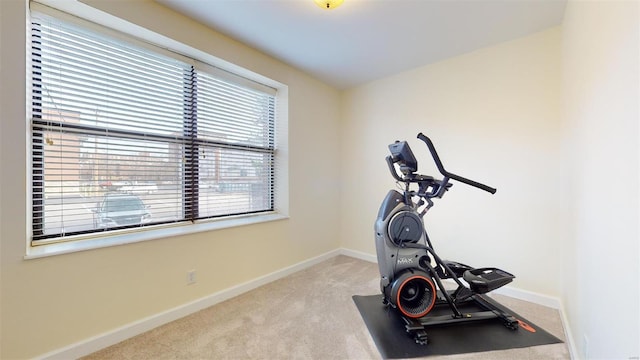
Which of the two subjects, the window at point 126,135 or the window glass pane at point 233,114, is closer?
the window at point 126,135

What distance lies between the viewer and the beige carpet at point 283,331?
1712 millimetres

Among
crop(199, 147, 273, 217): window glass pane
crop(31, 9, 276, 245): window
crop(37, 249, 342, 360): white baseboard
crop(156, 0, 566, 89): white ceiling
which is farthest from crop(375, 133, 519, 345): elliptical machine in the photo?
crop(31, 9, 276, 245): window

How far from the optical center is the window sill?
161cm

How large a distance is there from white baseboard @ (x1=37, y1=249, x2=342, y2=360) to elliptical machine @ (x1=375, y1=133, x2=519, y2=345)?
137 centimetres

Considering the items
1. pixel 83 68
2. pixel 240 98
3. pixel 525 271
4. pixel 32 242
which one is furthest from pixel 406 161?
pixel 32 242

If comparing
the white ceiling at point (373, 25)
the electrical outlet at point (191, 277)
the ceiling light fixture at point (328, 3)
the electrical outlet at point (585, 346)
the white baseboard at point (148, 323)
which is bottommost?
the white baseboard at point (148, 323)

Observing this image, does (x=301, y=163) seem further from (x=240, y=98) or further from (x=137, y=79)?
(x=137, y=79)

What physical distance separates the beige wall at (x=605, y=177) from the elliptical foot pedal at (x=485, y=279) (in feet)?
1.33

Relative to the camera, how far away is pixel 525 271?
8.16 feet

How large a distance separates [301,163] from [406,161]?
5.12 ft

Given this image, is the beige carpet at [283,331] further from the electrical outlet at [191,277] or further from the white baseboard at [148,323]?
the electrical outlet at [191,277]

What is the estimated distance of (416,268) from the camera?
2059 millimetres

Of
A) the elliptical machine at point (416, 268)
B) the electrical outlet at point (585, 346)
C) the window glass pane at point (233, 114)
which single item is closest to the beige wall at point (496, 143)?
the elliptical machine at point (416, 268)

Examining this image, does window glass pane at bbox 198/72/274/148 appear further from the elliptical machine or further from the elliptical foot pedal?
the elliptical foot pedal
